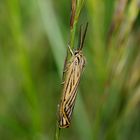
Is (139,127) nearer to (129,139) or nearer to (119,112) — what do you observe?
(129,139)

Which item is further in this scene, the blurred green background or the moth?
the blurred green background

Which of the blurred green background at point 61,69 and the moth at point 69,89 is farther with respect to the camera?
the blurred green background at point 61,69

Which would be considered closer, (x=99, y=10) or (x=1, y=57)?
(x=99, y=10)

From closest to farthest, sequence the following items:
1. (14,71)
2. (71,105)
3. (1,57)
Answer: (71,105), (1,57), (14,71)

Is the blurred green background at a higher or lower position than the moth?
higher

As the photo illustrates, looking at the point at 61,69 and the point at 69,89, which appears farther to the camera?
the point at 61,69

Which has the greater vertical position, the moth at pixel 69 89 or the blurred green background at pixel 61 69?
the blurred green background at pixel 61 69

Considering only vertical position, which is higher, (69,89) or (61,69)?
(61,69)

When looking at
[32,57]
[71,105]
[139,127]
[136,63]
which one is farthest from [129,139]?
[71,105]
